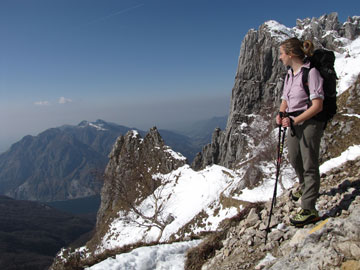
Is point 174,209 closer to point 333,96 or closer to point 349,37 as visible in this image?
point 333,96

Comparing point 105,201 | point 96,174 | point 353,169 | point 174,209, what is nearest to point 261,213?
point 353,169

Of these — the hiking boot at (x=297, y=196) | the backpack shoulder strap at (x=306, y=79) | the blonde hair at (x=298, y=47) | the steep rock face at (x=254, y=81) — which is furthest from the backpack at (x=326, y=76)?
the steep rock face at (x=254, y=81)

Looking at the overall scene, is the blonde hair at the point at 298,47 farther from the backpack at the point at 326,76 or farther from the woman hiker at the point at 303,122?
the backpack at the point at 326,76

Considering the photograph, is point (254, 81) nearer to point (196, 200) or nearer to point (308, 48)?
point (196, 200)

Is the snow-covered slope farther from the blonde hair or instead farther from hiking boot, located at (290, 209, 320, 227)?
the blonde hair

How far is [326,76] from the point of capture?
14.2 feet

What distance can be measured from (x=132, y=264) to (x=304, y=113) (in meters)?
6.52

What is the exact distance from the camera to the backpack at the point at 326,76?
170 inches

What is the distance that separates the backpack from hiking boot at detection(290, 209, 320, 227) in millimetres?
2058

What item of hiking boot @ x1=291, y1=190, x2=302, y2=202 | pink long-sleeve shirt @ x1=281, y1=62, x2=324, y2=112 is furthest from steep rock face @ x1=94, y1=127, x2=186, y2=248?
pink long-sleeve shirt @ x1=281, y1=62, x2=324, y2=112

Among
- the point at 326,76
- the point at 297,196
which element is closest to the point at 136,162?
the point at 297,196

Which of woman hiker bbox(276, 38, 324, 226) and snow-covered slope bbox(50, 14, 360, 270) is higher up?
woman hiker bbox(276, 38, 324, 226)

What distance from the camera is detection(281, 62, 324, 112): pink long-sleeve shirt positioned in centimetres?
432

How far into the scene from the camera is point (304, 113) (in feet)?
14.6
